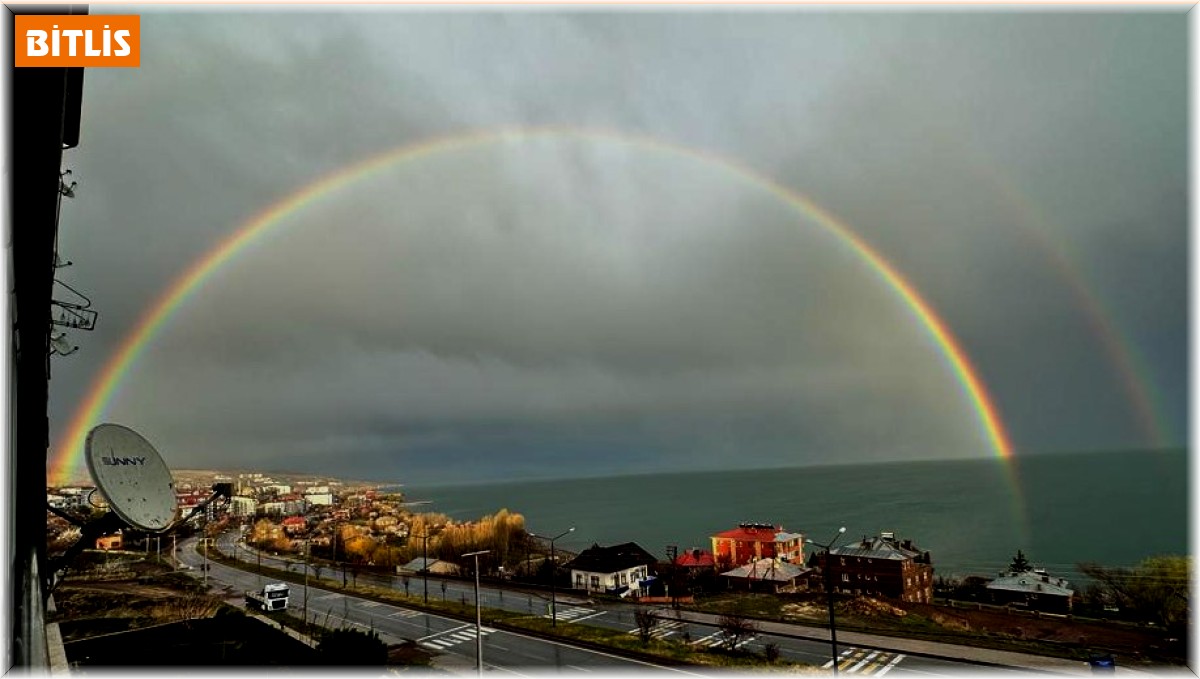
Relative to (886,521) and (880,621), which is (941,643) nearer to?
(880,621)

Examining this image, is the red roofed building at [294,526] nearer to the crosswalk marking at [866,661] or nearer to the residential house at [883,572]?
the residential house at [883,572]

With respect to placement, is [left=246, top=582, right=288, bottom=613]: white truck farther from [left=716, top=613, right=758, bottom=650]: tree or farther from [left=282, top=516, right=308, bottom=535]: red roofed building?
[left=282, top=516, right=308, bottom=535]: red roofed building

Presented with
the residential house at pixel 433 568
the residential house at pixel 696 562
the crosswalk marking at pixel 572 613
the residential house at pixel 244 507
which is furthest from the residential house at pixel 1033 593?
the residential house at pixel 244 507

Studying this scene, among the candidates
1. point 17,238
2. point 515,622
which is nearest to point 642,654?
point 515,622

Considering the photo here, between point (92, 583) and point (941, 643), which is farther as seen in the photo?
point (92, 583)

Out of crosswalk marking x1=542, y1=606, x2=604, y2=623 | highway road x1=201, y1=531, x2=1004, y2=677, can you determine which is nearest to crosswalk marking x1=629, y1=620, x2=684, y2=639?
highway road x1=201, y1=531, x2=1004, y2=677
